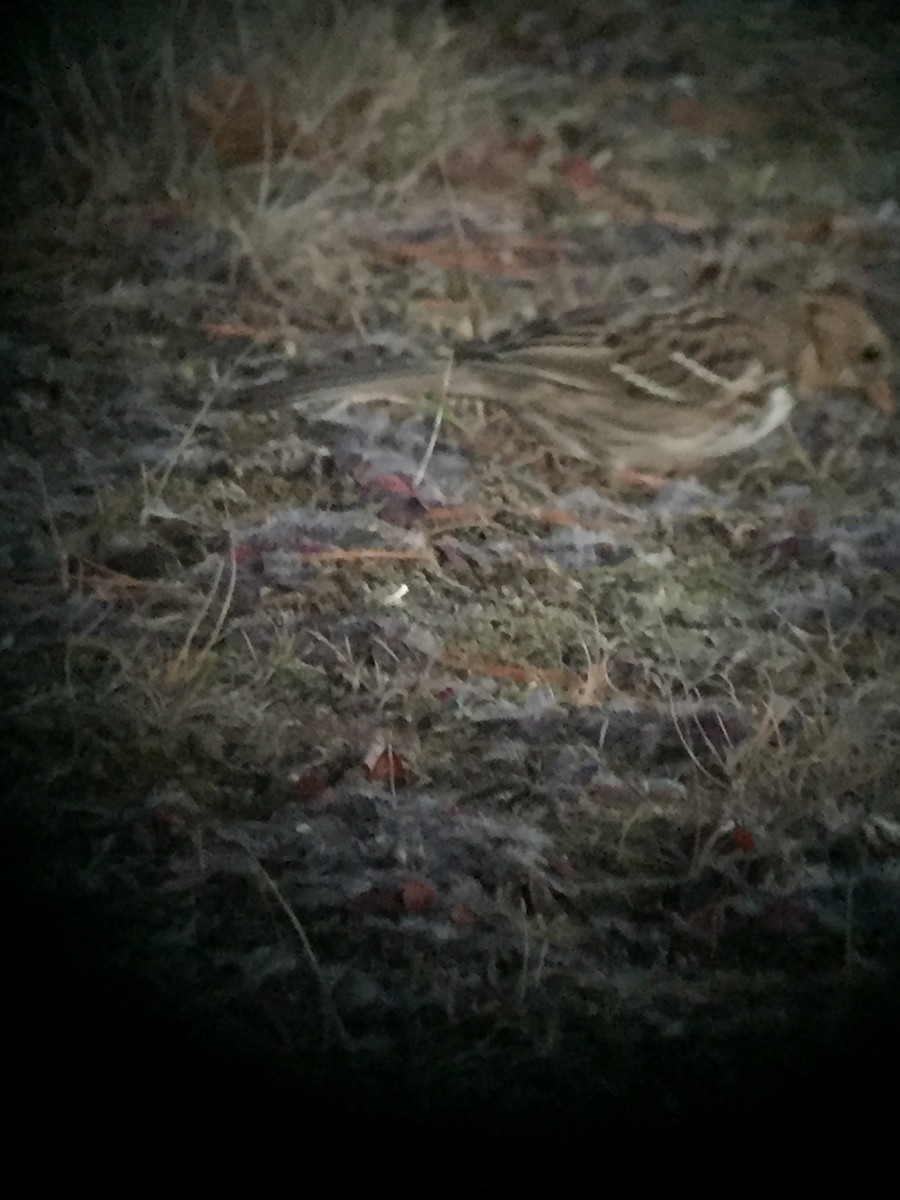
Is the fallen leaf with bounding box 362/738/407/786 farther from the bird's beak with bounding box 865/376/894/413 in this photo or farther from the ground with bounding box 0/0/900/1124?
the bird's beak with bounding box 865/376/894/413

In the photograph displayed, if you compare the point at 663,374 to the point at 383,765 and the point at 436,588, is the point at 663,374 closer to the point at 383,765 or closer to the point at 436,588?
the point at 436,588

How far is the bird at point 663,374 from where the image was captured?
3.40ft

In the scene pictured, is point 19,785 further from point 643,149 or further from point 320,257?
point 643,149

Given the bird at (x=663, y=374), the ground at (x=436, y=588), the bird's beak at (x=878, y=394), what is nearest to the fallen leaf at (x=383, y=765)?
the ground at (x=436, y=588)

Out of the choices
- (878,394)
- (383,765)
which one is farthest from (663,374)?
(383,765)

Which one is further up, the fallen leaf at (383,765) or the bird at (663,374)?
the bird at (663,374)

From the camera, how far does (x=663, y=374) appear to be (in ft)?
3.42

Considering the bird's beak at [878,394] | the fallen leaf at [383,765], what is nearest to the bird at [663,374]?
the bird's beak at [878,394]

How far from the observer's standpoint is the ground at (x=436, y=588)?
1.02m

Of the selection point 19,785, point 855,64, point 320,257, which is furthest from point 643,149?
point 19,785

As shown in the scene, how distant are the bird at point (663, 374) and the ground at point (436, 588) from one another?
0.07 feet

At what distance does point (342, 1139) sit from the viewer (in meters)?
1.09

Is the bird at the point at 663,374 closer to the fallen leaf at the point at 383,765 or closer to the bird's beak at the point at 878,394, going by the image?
the bird's beak at the point at 878,394

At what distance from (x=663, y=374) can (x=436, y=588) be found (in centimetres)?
30
